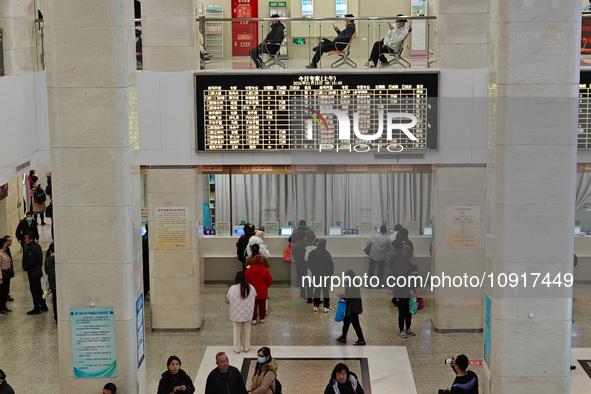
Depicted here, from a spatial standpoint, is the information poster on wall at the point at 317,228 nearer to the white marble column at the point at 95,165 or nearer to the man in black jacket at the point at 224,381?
the man in black jacket at the point at 224,381

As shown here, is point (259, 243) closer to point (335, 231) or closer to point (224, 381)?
point (335, 231)

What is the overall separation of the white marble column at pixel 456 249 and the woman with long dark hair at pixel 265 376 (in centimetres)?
401

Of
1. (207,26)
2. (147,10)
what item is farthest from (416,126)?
(147,10)

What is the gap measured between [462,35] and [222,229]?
603cm

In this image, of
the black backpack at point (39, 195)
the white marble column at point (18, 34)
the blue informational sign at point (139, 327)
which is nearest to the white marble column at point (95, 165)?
the blue informational sign at point (139, 327)

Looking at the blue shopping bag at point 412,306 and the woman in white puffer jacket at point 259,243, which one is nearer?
the blue shopping bag at point 412,306

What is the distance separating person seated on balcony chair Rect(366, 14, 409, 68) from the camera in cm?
1188

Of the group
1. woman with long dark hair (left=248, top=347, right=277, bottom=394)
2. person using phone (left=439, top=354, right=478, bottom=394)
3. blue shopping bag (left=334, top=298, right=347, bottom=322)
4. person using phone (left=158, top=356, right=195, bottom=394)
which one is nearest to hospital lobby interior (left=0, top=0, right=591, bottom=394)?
person using phone (left=439, top=354, right=478, bottom=394)

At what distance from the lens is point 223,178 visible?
16016mm

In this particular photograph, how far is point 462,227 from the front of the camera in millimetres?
12391

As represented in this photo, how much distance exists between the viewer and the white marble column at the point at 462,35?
11.7m

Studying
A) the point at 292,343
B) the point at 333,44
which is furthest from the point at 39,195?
the point at 333,44

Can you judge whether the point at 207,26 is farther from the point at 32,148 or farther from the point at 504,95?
the point at 504,95

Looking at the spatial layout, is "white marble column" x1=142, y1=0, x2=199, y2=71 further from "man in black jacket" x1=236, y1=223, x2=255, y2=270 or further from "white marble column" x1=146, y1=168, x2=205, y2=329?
"man in black jacket" x1=236, y1=223, x2=255, y2=270
